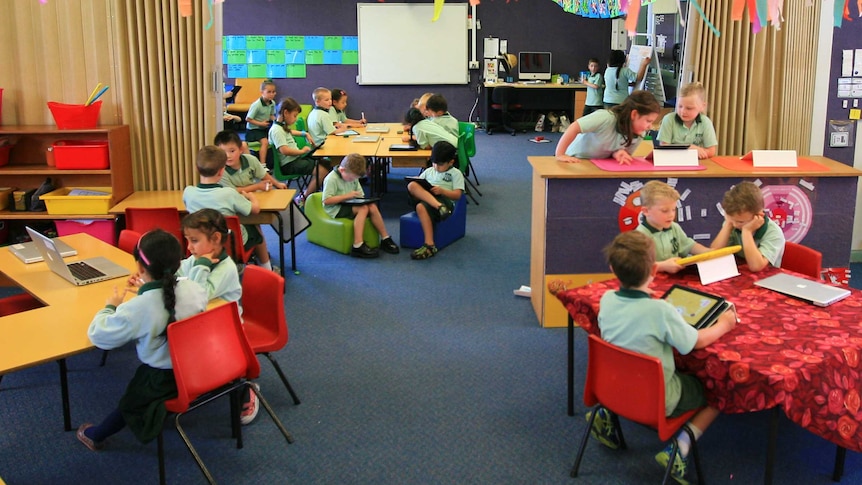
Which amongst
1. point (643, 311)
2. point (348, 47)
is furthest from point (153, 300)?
point (348, 47)

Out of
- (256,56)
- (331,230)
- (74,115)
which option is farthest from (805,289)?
(256,56)

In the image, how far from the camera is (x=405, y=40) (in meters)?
12.9

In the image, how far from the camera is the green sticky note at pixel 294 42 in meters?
12.9

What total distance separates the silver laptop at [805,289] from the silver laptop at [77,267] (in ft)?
9.48

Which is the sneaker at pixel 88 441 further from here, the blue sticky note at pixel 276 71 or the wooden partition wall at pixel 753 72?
the blue sticky note at pixel 276 71

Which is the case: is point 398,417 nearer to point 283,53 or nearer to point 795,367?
point 795,367

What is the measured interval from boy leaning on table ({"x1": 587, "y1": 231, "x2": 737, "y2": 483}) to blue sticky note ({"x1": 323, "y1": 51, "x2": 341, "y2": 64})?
10746 mm

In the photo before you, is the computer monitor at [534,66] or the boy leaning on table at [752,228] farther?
the computer monitor at [534,66]

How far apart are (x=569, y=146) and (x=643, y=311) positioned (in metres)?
2.33

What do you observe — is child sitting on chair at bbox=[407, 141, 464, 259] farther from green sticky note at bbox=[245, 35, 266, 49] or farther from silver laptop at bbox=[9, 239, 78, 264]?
green sticky note at bbox=[245, 35, 266, 49]

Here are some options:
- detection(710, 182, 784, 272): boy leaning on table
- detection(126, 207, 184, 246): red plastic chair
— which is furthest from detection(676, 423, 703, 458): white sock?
detection(126, 207, 184, 246): red plastic chair

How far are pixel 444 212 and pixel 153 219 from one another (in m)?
2.27

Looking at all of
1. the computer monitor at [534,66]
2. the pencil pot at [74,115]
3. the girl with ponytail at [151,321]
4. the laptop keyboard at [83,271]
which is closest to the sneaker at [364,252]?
the pencil pot at [74,115]

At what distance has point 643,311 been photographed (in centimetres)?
280
